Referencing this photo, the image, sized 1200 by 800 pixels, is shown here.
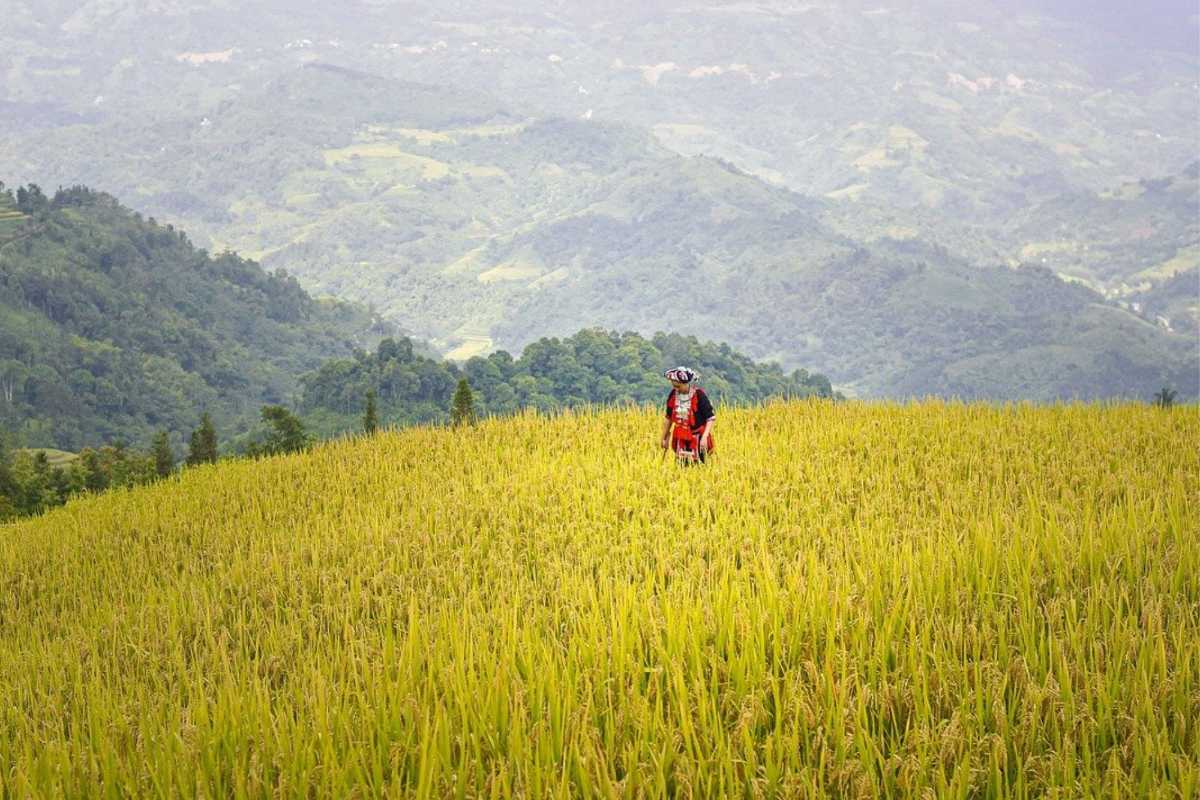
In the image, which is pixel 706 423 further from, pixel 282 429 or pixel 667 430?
pixel 282 429

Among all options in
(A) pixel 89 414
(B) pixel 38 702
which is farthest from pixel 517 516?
(A) pixel 89 414

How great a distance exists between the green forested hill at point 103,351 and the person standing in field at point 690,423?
138 metres

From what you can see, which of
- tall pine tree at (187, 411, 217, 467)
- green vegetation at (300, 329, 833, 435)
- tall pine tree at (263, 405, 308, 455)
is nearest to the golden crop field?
tall pine tree at (263, 405, 308, 455)

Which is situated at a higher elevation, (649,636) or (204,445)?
(649,636)

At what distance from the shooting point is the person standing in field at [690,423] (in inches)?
515

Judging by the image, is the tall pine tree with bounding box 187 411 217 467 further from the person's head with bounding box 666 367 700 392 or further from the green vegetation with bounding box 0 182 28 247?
the green vegetation with bounding box 0 182 28 247

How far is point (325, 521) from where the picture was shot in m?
11.9

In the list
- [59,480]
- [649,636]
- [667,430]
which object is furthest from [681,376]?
[59,480]

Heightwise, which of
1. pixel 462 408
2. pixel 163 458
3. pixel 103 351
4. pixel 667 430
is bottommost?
pixel 163 458

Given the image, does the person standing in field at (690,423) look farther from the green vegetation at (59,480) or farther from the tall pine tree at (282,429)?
the green vegetation at (59,480)

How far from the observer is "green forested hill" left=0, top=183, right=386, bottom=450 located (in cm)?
14438

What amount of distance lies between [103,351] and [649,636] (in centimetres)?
17121

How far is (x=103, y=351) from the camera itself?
521 ft

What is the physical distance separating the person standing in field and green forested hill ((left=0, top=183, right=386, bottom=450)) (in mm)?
138283
